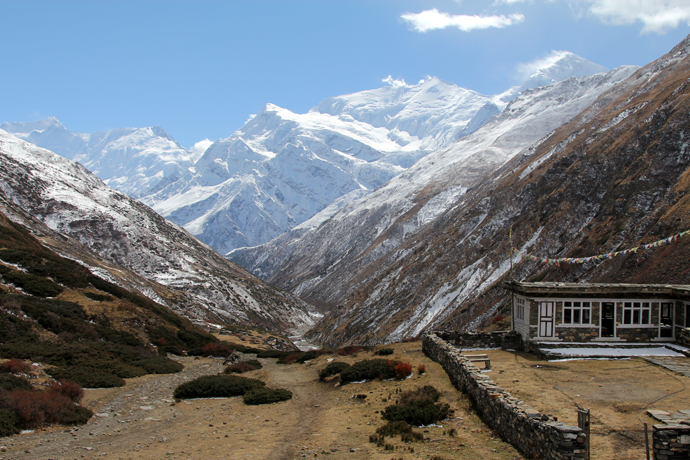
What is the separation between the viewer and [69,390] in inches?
737

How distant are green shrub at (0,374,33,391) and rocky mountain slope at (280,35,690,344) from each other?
3856 centimetres

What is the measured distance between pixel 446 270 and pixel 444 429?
291ft

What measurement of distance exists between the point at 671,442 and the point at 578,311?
16601 millimetres

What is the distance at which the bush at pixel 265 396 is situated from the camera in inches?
862

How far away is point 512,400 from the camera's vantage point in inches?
590

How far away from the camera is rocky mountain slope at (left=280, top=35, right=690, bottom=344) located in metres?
60.7

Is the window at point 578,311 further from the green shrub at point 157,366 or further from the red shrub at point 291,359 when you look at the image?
the green shrub at point 157,366

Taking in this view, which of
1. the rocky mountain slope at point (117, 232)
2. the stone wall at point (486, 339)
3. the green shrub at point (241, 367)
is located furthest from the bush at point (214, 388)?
the rocky mountain slope at point (117, 232)

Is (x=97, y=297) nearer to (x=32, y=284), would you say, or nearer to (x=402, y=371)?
(x=32, y=284)

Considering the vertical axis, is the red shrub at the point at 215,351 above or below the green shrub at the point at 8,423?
below

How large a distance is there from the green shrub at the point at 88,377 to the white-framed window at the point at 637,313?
92.6 feet

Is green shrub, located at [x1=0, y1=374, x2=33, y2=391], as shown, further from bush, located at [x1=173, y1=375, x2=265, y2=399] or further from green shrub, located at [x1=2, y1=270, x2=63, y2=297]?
green shrub, located at [x1=2, y1=270, x2=63, y2=297]

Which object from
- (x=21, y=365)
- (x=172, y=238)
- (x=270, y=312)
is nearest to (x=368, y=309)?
(x=270, y=312)

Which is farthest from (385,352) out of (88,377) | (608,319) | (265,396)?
(88,377)
